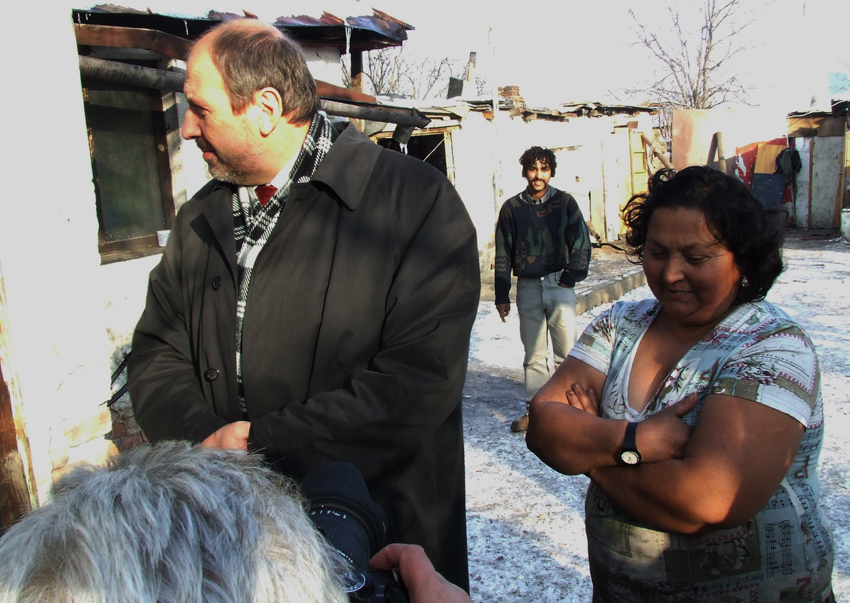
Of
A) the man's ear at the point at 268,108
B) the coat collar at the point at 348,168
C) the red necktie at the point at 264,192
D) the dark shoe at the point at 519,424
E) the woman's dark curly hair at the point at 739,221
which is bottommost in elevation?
the dark shoe at the point at 519,424

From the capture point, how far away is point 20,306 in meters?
2.90

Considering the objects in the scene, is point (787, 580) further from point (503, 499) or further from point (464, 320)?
point (503, 499)

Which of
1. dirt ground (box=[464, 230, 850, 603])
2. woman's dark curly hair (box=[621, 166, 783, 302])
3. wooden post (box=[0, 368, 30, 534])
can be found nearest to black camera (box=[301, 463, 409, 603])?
woman's dark curly hair (box=[621, 166, 783, 302])

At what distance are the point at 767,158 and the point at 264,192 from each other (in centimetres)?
1947

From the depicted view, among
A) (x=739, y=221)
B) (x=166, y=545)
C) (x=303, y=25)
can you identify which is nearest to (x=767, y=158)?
(x=303, y=25)

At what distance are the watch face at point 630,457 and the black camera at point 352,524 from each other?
74 centimetres

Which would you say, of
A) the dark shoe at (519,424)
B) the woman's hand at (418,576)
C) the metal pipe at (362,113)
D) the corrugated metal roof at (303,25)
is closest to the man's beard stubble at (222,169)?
the woman's hand at (418,576)

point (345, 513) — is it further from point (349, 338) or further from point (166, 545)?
point (349, 338)

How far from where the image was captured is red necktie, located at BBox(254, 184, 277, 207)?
5.72 ft

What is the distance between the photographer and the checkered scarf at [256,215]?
169 centimetres

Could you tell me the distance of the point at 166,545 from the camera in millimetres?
774

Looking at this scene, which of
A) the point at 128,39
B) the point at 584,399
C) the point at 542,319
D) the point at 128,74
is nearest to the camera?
the point at 584,399

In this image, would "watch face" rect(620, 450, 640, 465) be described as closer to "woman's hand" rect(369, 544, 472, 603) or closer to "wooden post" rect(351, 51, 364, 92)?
"woman's hand" rect(369, 544, 472, 603)

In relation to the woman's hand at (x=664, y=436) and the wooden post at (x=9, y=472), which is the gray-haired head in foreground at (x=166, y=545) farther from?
the wooden post at (x=9, y=472)
